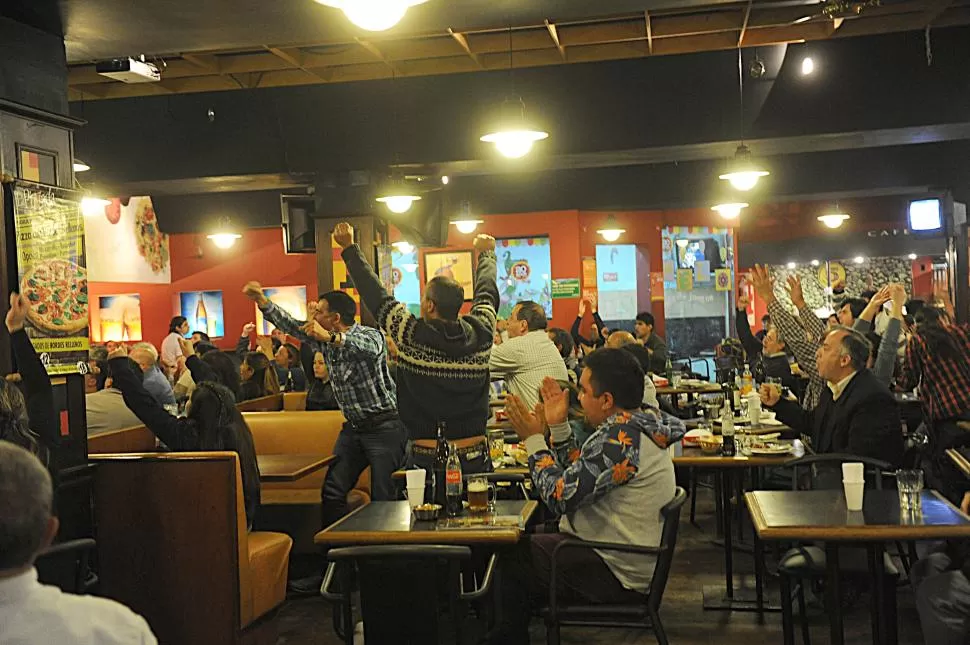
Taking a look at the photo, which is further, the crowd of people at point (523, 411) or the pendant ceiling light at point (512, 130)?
the pendant ceiling light at point (512, 130)

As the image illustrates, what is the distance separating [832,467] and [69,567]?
149 inches

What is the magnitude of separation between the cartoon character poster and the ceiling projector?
8949mm

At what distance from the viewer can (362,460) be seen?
6.54 meters

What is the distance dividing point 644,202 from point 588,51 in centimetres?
501

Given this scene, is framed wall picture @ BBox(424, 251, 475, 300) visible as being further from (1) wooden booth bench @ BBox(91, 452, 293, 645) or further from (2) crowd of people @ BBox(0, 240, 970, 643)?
(1) wooden booth bench @ BBox(91, 452, 293, 645)

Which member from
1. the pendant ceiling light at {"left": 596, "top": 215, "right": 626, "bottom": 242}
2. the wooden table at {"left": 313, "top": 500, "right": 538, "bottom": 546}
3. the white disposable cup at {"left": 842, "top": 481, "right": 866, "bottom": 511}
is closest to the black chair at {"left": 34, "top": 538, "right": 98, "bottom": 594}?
the wooden table at {"left": 313, "top": 500, "right": 538, "bottom": 546}

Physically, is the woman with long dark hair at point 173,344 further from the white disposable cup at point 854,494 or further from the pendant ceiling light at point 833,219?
the white disposable cup at point 854,494

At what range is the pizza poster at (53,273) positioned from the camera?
5.04 meters

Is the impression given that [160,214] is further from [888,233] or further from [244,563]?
[888,233]

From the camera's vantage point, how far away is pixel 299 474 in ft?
19.5

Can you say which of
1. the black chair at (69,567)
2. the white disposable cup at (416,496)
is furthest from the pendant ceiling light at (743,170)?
the black chair at (69,567)

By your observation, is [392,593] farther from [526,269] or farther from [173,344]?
[526,269]

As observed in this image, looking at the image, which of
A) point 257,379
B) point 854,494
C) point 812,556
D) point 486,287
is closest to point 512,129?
point 486,287

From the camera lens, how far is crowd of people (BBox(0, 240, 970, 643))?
395 cm
